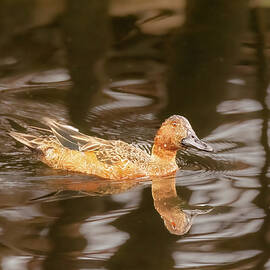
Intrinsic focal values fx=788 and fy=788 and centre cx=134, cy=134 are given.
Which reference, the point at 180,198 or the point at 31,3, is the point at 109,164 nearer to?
the point at 180,198

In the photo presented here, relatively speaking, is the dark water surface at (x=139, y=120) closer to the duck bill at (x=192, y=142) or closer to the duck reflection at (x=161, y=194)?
the duck reflection at (x=161, y=194)

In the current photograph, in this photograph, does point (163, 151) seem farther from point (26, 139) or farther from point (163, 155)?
point (26, 139)

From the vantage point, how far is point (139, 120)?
9.62 metres

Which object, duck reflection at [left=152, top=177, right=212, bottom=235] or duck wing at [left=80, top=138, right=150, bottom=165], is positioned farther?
duck wing at [left=80, top=138, right=150, bottom=165]

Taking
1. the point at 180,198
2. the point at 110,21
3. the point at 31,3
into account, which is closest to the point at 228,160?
the point at 180,198

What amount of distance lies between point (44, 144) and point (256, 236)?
2.98 metres

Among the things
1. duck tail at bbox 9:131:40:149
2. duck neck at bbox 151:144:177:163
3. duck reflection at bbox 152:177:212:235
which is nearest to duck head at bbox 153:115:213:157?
duck neck at bbox 151:144:177:163

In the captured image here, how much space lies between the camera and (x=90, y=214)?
275 inches

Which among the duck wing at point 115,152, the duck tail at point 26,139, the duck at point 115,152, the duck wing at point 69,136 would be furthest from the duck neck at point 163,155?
the duck tail at point 26,139

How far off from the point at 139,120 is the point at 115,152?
1467mm

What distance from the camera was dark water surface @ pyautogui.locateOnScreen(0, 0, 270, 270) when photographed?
20.7 ft

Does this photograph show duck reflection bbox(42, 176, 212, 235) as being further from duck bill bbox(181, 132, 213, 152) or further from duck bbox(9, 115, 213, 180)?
duck bill bbox(181, 132, 213, 152)

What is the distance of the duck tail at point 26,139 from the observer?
8587mm

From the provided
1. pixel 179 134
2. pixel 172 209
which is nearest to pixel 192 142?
pixel 179 134
